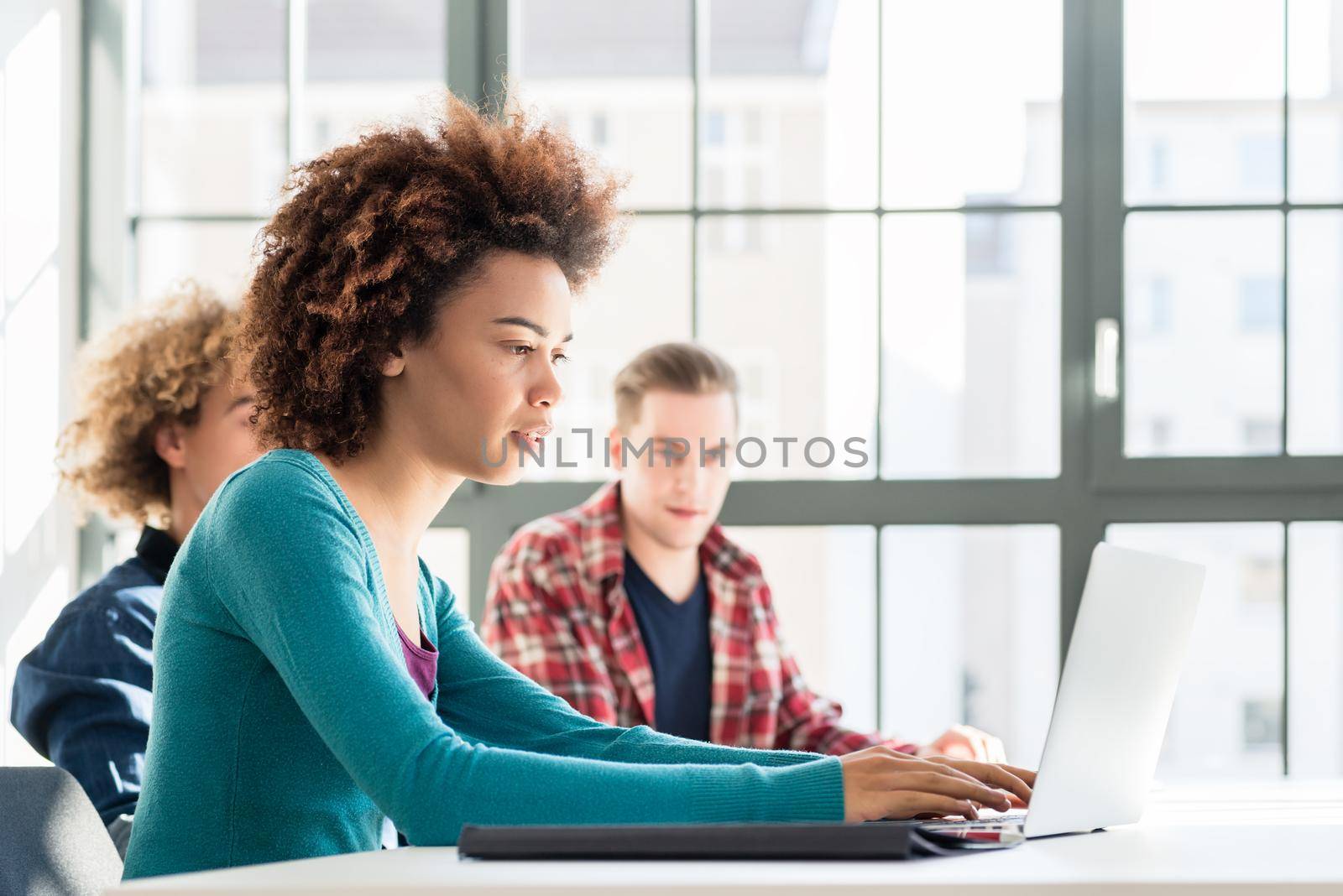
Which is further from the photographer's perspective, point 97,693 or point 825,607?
point 825,607

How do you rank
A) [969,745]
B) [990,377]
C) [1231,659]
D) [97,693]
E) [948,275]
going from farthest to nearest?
[990,377], [1231,659], [948,275], [969,745], [97,693]

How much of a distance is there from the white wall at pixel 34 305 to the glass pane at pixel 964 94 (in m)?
1.62

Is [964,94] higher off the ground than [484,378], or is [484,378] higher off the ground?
[964,94]

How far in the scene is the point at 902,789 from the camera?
106cm

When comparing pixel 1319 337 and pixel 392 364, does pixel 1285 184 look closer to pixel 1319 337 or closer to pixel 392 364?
pixel 392 364

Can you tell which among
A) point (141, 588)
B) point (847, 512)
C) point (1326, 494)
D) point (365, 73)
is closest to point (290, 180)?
point (141, 588)

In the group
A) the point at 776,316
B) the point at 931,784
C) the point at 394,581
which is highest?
the point at 776,316

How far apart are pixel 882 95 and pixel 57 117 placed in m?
1.62

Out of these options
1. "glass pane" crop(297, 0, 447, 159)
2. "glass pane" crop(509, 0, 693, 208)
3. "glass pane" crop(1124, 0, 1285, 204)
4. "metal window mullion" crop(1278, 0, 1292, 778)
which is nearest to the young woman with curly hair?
"glass pane" crop(1124, 0, 1285, 204)

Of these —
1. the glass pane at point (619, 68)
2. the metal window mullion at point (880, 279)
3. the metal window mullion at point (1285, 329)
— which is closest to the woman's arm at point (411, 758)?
the metal window mullion at point (880, 279)

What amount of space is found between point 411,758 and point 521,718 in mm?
415

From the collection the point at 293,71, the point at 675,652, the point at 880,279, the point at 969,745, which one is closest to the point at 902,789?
the point at 969,745

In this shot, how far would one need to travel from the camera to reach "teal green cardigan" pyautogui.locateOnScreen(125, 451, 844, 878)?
1028mm

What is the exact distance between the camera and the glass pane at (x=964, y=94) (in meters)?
2.69
